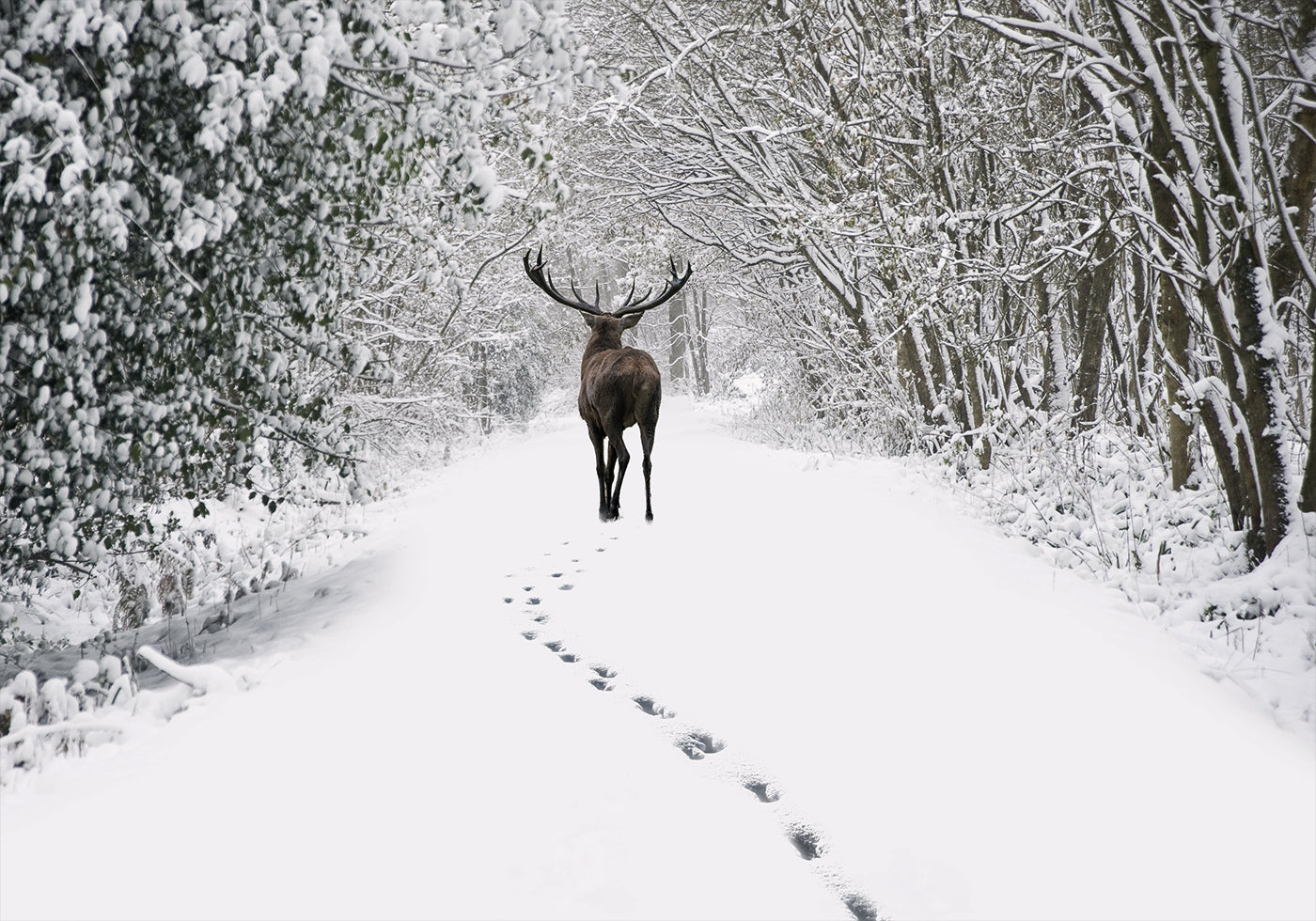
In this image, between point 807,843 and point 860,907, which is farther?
point 807,843

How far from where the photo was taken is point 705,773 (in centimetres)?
263

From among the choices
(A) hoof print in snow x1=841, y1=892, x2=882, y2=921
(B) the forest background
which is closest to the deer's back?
(B) the forest background

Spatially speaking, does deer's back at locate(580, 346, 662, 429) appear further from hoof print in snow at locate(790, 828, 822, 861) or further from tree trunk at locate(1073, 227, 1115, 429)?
hoof print in snow at locate(790, 828, 822, 861)

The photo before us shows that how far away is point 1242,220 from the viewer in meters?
3.86

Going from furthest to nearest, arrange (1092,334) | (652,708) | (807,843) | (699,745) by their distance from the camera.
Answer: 1. (1092,334)
2. (652,708)
3. (699,745)
4. (807,843)

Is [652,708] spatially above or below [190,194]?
below

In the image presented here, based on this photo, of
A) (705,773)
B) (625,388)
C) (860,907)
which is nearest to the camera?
(860,907)

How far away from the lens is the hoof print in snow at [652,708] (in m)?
3.10

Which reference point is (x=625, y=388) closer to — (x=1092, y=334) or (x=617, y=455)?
(x=617, y=455)

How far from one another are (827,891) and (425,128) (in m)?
3.07

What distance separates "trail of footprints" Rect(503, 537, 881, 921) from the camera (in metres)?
2.07

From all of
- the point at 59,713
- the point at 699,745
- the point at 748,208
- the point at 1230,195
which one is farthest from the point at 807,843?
the point at 748,208

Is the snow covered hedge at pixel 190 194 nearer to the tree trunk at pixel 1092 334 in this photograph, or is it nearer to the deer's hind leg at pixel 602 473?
the deer's hind leg at pixel 602 473

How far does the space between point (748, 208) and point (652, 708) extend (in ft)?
24.0
